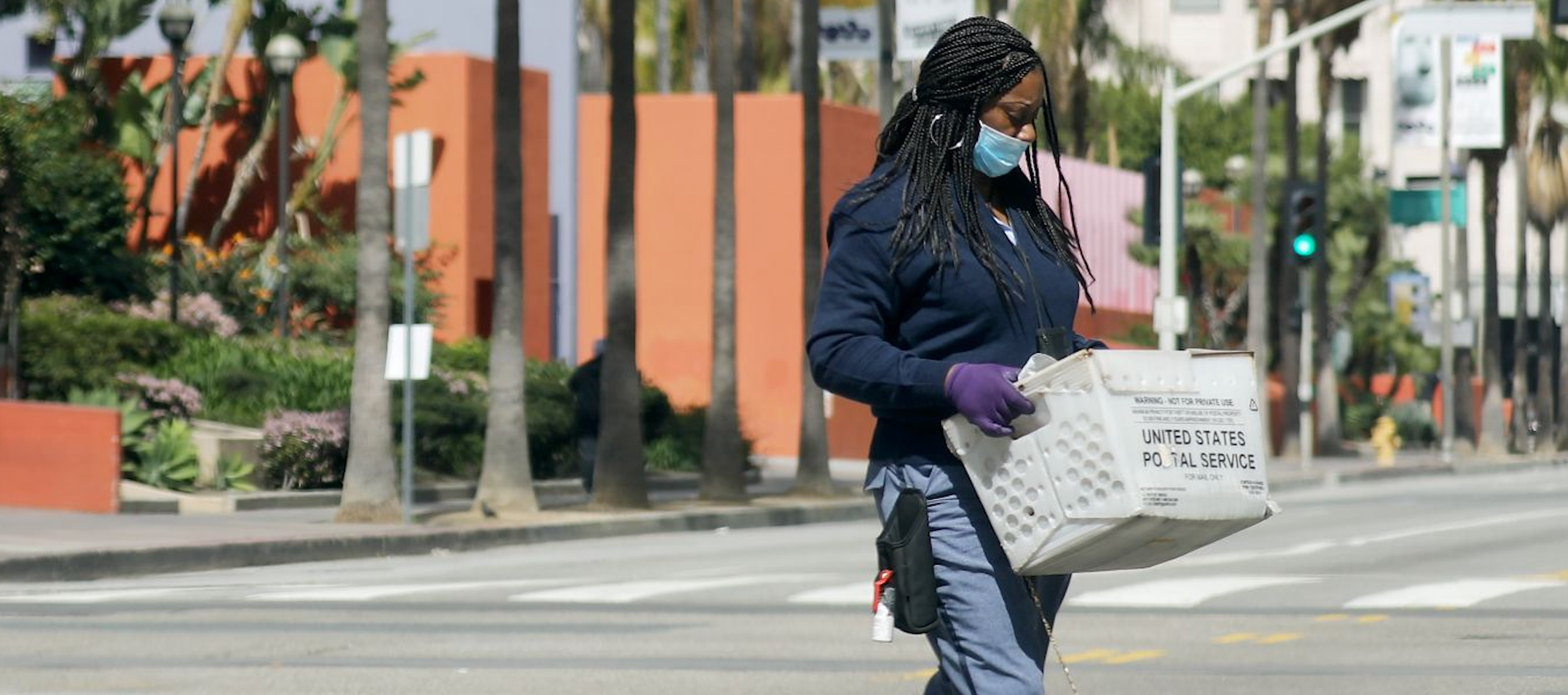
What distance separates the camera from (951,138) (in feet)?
17.1

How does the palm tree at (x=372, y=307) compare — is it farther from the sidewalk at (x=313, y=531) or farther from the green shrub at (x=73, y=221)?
the green shrub at (x=73, y=221)

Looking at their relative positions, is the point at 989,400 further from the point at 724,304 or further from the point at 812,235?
the point at 812,235

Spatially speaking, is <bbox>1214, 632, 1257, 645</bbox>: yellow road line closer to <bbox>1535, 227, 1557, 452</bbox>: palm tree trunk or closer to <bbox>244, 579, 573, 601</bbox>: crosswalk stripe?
<bbox>244, 579, 573, 601</bbox>: crosswalk stripe

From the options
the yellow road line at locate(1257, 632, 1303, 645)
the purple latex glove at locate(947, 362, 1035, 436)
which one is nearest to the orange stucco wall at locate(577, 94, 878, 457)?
the yellow road line at locate(1257, 632, 1303, 645)

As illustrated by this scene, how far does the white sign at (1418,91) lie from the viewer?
52.4 metres

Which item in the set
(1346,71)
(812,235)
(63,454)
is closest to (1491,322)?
(1346,71)

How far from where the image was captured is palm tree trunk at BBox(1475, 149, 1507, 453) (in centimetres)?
5856

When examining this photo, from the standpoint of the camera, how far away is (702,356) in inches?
1603

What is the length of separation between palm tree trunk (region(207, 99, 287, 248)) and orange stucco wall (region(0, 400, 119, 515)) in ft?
50.5

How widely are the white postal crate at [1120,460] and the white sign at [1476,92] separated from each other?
163 ft

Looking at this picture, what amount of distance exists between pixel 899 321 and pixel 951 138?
0.39m

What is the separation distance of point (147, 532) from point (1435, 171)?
2710 inches

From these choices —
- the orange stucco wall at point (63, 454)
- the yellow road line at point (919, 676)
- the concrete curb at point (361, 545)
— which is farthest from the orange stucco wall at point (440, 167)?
the yellow road line at point (919, 676)

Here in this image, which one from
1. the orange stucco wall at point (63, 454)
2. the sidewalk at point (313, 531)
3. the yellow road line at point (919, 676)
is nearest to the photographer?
the yellow road line at point (919, 676)
